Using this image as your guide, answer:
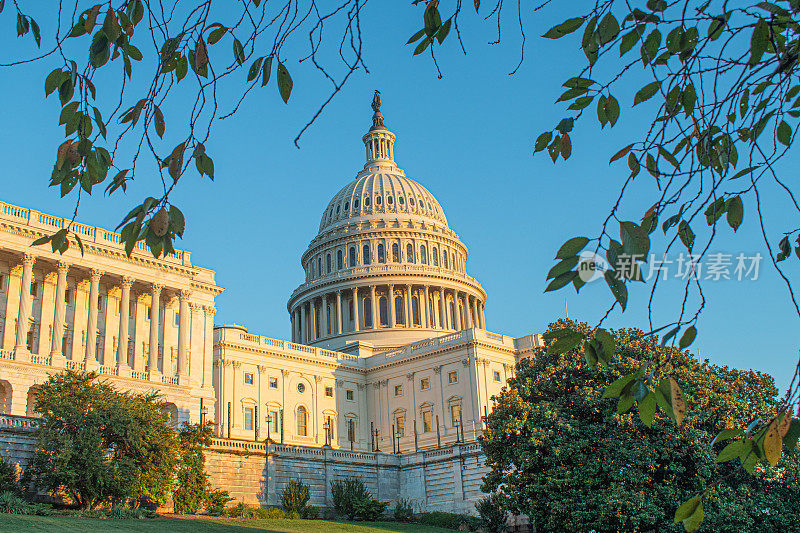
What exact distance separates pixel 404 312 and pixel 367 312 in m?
5.02

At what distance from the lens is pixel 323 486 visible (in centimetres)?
6012

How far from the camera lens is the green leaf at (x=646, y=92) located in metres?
6.96

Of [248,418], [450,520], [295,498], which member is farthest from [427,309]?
[295,498]

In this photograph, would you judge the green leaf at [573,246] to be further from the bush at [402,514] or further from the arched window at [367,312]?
the arched window at [367,312]

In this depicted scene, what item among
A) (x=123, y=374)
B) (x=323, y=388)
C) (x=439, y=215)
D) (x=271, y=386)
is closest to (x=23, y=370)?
(x=123, y=374)

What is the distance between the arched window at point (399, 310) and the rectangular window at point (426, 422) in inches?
819

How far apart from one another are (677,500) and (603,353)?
34860mm

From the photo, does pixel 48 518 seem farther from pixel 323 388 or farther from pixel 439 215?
pixel 439 215

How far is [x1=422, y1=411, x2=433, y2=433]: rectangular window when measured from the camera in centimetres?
8681

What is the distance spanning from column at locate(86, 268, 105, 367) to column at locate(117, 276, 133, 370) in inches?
69.8

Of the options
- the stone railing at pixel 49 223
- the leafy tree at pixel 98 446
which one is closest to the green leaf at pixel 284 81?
the leafy tree at pixel 98 446

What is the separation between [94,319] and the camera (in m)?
60.2

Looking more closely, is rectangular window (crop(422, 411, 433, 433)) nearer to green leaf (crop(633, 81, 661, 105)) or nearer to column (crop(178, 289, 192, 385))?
column (crop(178, 289, 192, 385))

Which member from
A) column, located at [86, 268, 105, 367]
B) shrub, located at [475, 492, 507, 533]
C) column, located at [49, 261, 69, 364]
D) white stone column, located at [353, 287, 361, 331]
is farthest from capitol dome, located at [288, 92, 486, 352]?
shrub, located at [475, 492, 507, 533]
